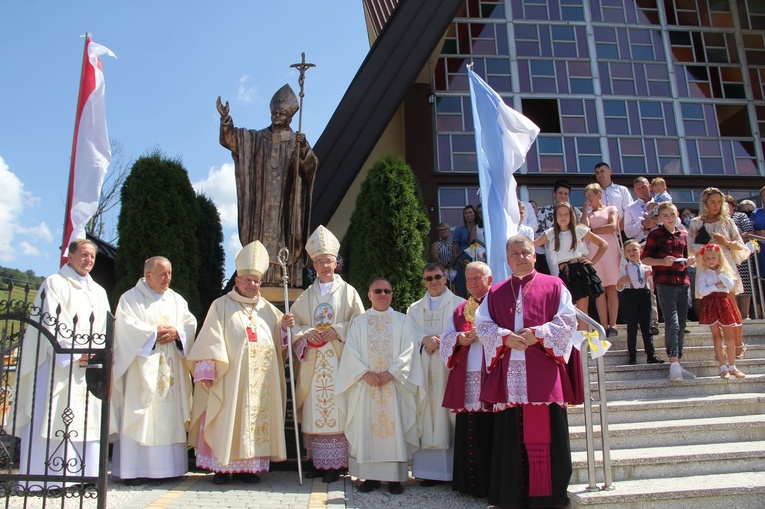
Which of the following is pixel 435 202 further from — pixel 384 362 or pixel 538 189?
pixel 384 362

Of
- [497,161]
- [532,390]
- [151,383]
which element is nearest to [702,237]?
[497,161]

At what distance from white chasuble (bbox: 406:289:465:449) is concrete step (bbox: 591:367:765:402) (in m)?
1.75

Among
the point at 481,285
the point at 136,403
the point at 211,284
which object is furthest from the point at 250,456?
the point at 211,284

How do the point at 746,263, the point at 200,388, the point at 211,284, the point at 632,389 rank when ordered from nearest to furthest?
the point at 200,388 < the point at 632,389 < the point at 746,263 < the point at 211,284

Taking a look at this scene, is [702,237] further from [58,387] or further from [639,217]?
[58,387]

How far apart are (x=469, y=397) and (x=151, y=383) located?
269 cm

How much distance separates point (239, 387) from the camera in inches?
223

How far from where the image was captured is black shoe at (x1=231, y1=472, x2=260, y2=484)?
555 cm

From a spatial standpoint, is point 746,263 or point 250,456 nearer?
point 250,456

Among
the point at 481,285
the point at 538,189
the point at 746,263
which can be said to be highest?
the point at 538,189

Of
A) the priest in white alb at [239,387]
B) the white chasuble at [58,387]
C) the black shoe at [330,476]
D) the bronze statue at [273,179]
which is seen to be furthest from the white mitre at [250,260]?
the black shoe at [330,476]

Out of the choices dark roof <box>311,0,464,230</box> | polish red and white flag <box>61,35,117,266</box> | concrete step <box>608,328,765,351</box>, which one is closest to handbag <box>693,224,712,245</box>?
concrete step <box>608,328,765,351</box>

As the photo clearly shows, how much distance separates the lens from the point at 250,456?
17.9 ft

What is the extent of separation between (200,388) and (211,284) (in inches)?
177
